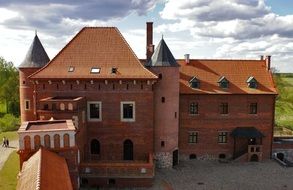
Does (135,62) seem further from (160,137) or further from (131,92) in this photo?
(160,137)

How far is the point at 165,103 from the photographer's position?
28344mm

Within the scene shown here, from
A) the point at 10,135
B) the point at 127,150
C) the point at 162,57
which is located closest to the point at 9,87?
the point at 10,135

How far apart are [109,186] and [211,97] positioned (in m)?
12.7

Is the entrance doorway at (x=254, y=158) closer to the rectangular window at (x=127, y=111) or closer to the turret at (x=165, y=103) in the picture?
the turret at (x=165, y=103)

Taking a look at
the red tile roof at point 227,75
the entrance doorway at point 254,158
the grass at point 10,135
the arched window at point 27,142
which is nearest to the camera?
the arched window at point 27,142

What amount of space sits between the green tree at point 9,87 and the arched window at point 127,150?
37.2 metres

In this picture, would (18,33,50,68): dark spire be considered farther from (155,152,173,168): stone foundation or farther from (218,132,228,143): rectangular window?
(218,132,228,143): rectangular window

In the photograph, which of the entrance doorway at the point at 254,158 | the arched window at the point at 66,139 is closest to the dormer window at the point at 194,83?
the entrance doorway at the point at 254,158

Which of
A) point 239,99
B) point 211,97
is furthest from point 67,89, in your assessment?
point 239,99

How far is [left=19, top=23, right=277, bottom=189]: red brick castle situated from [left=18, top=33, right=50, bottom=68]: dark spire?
0.09m

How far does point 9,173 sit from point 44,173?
41.5 feet

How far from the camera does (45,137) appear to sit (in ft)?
60.8

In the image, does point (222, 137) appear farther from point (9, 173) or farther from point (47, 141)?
point (9, 173)

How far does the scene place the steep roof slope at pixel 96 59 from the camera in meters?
26.5
